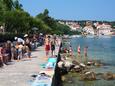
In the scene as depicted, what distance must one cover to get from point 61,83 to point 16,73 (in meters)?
6.04

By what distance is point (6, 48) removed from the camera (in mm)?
23891

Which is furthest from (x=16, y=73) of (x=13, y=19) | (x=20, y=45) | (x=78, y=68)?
(x=13, y=19)

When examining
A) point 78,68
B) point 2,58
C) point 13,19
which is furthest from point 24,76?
point 13,19

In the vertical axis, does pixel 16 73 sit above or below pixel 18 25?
below

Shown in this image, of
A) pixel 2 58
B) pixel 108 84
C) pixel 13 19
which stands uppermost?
pixel 13 19

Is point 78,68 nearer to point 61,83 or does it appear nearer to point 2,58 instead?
point 61,83

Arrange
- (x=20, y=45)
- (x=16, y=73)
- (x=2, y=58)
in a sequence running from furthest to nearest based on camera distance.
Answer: (x=20, y=45), (x=2, y=58), (x=16, y=73)

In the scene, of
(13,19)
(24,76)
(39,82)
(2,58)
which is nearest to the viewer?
(39,82)

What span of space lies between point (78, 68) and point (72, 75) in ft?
11.3

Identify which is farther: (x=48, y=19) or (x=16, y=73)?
(x=48, y=19)

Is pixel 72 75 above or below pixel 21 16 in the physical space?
below

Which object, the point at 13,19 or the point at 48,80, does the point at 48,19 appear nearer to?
the point at 13,19

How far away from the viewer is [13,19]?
6656 centimetres

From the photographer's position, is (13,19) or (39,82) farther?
(13,19)
